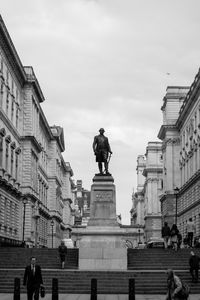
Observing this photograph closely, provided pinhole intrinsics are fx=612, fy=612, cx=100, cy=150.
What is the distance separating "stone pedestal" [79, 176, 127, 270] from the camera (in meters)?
34.6

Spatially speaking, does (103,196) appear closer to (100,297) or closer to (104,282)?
(104,282)

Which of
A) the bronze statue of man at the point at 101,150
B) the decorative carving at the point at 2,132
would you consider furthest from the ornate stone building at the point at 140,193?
the bronze statue of man at the point at 101,150

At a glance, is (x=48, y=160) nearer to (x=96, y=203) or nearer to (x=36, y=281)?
(x=96, y=203)

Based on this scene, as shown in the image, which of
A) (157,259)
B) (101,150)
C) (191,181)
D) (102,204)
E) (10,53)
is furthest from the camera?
(191,181)

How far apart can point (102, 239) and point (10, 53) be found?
32.6m

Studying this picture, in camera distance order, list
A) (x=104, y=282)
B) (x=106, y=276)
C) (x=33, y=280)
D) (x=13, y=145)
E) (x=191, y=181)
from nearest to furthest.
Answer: (x=33, y=280) → (x=104, y=282) → (x=106, y=276) → (x=13, y=145) → (x=191, y=181)

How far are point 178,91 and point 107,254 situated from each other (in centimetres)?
6050

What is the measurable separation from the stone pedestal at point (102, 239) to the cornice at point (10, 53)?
2508cm

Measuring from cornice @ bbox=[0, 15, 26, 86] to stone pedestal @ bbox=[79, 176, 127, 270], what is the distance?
2508 cm

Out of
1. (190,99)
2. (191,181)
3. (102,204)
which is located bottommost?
(102,204)

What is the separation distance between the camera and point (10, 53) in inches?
2453

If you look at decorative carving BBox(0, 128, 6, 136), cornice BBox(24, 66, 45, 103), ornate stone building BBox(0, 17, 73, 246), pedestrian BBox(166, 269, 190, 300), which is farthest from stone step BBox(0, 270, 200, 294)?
cornice BBox(24, 66, 45, 103)

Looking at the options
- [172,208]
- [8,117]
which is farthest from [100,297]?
[172,208]

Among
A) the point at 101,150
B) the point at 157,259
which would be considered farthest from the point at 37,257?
the point at 101,150
